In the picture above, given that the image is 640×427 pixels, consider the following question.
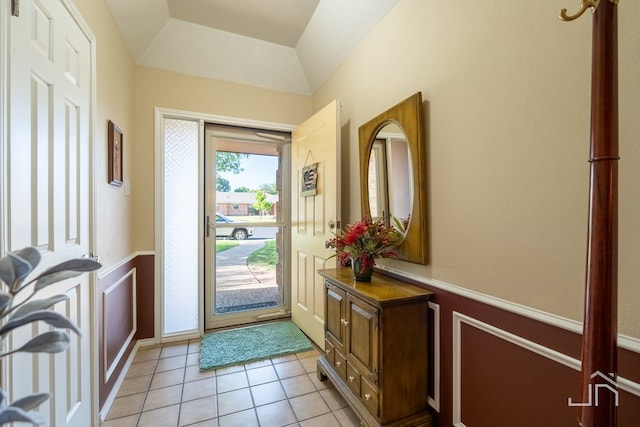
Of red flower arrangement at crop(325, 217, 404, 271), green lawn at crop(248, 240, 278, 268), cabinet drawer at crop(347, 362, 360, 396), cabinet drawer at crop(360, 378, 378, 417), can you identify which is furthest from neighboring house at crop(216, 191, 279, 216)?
cabinet drawer at crop(360, 378, 378, 417)

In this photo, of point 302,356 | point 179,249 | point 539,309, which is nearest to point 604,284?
point 539,309

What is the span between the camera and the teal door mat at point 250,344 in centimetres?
228

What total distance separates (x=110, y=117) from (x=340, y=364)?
2206 mm

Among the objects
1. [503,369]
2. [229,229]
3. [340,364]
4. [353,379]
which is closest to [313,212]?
[229,229]

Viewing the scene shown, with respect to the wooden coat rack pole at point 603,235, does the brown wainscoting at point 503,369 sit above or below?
below

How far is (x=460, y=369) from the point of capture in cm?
135

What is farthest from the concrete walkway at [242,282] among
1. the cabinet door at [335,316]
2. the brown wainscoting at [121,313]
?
the cabinet door at [335,316]

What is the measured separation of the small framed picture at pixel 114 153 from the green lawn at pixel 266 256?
148 cm

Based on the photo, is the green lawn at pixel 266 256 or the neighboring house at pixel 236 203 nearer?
the neighboring house at pixel 236 203

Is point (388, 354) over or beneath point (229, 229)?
beneath

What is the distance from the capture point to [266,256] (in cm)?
317

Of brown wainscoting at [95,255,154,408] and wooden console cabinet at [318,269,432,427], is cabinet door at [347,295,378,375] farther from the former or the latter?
brown wainscoting at [95,255,154,408]

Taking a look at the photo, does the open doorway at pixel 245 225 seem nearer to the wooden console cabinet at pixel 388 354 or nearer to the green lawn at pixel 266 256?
the green lawn at pixel 266 256

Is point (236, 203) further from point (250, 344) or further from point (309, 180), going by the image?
point (250, 344)
